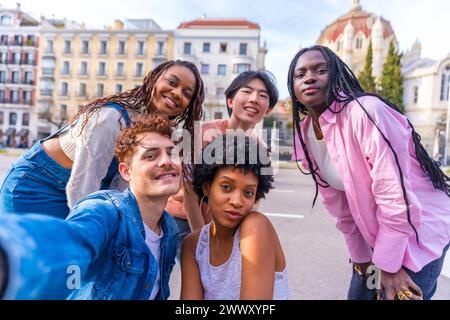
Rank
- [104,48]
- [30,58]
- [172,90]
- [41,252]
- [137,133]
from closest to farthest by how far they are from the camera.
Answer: [41,252]
[137,133]
[172,90]
[104,48]
[30,58]

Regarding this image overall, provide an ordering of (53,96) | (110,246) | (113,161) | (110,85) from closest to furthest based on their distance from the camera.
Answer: (110,246) → (113,161) → (110,85) → (53,96)

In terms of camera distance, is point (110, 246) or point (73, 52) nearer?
point (110, 246)

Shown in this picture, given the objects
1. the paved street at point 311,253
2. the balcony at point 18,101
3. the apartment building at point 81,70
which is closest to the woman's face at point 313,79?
the paved street at point 311,253

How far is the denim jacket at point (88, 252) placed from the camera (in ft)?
1.53

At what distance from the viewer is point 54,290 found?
0.55 m

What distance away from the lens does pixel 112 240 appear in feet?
2.43

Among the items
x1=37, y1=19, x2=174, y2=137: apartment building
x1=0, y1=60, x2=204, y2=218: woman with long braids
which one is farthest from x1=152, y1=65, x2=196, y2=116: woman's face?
x1=37, y1=19, x2=174, y2=137: apartment building

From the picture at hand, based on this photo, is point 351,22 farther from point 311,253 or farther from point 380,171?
point 311,253

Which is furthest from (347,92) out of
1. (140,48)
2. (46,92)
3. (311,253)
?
(46,92)

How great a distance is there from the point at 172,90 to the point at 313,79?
528 millimetres

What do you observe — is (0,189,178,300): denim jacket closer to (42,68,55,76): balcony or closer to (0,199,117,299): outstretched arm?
(0,199,117,299): outstretched arm
